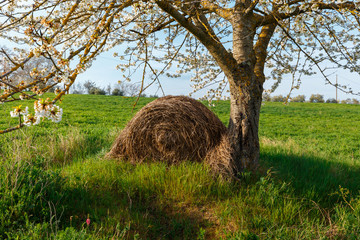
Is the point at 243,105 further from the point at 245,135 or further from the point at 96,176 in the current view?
the point at 96,176

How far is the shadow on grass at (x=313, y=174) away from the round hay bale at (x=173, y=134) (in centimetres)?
124

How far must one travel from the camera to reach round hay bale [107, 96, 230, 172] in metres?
4.97

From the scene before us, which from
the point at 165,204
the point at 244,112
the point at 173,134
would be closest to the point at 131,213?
the point at 165,204

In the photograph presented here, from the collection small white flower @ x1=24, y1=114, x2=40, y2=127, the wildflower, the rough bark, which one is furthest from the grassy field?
the wildflower

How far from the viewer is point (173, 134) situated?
5.03 meters

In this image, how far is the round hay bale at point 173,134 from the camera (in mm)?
4969

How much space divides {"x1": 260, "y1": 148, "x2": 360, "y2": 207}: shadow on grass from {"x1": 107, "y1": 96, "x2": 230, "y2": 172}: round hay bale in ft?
4.05

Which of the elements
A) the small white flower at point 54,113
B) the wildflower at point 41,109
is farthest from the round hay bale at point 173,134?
the wildflower at point 41,109

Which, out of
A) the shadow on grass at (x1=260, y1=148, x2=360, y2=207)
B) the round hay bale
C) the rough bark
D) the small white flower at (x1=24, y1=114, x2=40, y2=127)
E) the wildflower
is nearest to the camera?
the wildflower

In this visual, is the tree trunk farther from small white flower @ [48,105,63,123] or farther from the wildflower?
the wildflower

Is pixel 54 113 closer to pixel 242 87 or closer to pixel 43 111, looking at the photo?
pixel 43 111

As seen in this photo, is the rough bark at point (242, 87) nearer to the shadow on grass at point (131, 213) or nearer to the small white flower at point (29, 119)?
the shadow on grass at point (131, 213)

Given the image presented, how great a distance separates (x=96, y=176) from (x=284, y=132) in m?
11.0

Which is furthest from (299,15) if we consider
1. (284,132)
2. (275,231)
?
(284,132)
